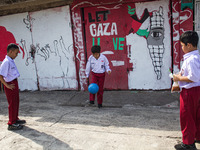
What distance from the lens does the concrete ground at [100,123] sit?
3445mm

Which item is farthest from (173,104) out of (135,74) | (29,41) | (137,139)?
(29,41)

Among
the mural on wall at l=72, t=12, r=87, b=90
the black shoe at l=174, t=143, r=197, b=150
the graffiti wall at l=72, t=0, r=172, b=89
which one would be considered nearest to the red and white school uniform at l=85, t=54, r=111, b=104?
the graffiti wall at l=72, t=0, r=172, b=89

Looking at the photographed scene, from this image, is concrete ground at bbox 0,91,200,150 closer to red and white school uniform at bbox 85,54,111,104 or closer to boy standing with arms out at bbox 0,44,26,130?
boy standing with arms out at bbox 0,44,26,130

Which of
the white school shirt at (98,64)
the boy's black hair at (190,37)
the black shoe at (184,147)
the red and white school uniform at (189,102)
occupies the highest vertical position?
Result: the boy's black hair at (190,37)

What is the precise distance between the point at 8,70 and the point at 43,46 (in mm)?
3226

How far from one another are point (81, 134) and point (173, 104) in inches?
104

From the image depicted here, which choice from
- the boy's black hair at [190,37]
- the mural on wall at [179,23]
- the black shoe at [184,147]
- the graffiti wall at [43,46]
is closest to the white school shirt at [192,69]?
the boy's black hair at [190,37]

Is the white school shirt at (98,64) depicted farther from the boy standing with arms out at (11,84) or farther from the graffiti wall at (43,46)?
the boy standing with arms out at (11,84)

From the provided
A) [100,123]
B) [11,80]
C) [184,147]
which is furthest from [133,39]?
[184,147]

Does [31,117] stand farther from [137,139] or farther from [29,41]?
[29,41]

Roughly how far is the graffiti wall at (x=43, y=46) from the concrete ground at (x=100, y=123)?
109cm

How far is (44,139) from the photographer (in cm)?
371

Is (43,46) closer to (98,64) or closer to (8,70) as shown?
(98,64)

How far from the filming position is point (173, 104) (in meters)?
5.21
